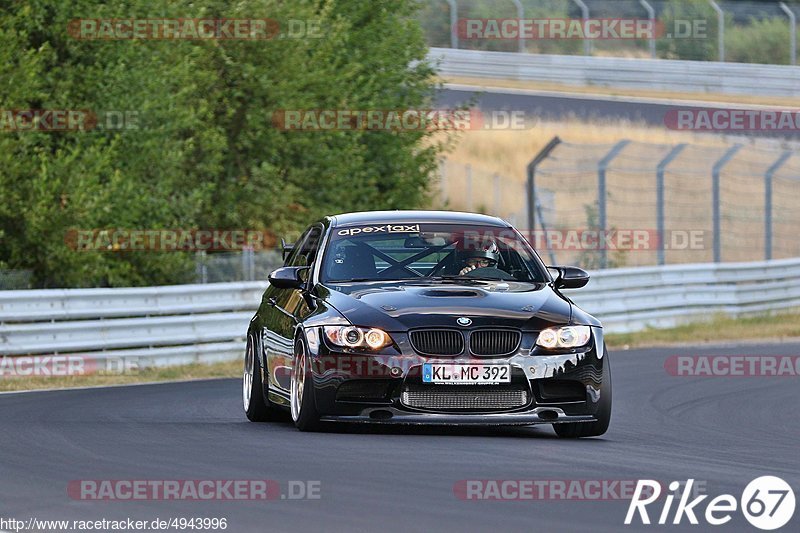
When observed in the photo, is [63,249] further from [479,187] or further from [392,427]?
[479,187]

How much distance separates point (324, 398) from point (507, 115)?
3850 cm

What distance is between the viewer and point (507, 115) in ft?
159

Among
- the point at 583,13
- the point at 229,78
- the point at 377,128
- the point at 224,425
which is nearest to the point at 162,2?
the point at 229,78

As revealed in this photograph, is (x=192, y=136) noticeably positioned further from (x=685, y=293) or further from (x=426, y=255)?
(x=426, y=255)

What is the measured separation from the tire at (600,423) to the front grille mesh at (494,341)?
71 cm

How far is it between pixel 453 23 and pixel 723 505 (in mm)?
41946

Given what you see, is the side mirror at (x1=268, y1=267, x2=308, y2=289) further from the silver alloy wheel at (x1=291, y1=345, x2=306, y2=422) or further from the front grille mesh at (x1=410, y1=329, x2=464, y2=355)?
the front grille mesh at (x1=410, y1=329, x2=464, y2=355)

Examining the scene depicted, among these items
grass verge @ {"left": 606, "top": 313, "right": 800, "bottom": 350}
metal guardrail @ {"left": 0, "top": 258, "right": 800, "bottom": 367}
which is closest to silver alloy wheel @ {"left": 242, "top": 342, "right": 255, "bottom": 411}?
metal guardrail @ {"left": 0, "top": 258, "right": 800, "bottom": 367}

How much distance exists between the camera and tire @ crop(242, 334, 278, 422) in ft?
40.8

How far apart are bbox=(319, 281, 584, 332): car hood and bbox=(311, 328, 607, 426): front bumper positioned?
0.20 meters

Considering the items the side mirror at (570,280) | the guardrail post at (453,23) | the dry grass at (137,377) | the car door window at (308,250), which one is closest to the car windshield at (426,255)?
the side mirror at (570,280)

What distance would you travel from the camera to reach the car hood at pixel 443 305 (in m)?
10.5

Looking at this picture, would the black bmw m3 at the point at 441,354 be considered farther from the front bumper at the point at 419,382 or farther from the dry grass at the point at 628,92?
the dry grass at the point at 628,92

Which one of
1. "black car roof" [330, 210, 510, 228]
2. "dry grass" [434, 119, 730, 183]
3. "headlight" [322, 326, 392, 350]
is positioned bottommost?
"dry grass" [434, 119, 730, 183]
